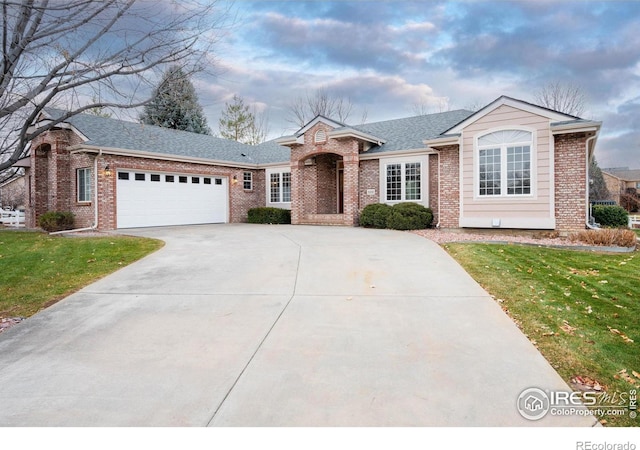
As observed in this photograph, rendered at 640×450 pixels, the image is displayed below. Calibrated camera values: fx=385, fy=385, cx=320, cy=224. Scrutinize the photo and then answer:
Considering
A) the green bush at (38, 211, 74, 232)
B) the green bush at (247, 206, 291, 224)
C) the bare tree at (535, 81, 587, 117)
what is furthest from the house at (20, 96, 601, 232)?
the bare tree at (535, 81, 587, 117)

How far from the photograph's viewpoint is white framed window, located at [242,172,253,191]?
21.5 metres

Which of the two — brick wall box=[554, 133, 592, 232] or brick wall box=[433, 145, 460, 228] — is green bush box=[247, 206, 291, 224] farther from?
brick wall box=[554, 133, 592, 232]

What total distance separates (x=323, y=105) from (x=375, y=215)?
21837mm

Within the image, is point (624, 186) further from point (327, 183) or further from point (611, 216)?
point (327, 183)

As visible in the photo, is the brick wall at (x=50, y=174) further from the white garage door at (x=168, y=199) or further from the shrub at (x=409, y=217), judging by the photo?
the shrub at (x=409, y=217)

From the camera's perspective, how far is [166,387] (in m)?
3.29

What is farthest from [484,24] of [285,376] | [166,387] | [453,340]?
[166,387]

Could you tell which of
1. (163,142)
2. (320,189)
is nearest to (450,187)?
(320,189)

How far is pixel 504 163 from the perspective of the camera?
1311cm

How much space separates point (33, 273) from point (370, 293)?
693 cm

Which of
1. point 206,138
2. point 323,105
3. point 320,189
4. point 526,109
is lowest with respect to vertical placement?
point 320,189

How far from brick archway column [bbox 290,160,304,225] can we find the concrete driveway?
39.2 feet

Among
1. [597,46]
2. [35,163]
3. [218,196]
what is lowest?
[218,196]

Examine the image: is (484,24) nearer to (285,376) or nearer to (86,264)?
(285,376)
